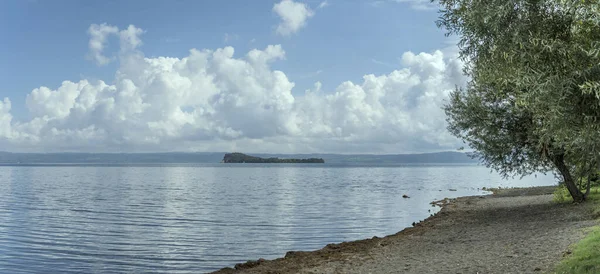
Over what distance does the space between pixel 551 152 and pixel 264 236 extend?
22.2 m

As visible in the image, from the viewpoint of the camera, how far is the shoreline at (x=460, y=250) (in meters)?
19.2

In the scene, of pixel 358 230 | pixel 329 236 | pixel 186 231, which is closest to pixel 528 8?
pixel 329 236

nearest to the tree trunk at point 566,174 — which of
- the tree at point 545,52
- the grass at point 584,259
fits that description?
the grass at point 584,259

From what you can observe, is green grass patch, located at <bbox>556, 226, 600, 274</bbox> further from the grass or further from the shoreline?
the shoreline

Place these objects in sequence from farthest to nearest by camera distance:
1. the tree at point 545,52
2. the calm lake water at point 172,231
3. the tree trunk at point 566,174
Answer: the tree trunk at point 566,174, the calm lake water at point 172,231, the tree at point 545,52

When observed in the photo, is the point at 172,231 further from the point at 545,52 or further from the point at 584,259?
the point at 545,52

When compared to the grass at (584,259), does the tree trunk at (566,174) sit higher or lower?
higher

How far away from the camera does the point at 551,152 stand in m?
33.3

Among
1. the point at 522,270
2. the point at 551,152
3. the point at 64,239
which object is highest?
the point at 551,152

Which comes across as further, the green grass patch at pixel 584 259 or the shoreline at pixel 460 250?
the shoreline at pixel 460 250

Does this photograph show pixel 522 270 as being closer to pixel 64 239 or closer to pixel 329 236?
pixel 329 236

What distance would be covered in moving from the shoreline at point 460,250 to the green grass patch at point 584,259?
2.10ft

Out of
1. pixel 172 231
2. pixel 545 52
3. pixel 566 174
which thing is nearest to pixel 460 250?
pixel 545 52

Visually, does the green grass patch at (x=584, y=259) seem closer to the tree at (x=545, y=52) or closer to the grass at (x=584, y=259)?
the grass at (x=584, y=259)
